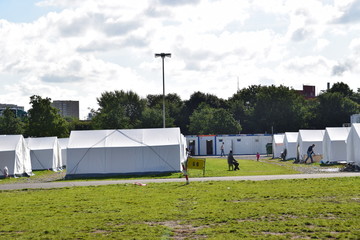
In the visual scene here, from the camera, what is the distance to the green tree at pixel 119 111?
278 feet

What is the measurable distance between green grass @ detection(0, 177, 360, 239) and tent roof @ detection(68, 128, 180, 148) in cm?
1375

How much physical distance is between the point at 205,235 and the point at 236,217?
2.32m

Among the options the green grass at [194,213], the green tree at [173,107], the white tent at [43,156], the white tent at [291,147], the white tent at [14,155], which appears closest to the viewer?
the green grass at [194,213]

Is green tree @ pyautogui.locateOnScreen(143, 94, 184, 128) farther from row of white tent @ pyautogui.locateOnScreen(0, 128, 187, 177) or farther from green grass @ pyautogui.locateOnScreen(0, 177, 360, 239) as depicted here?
green grass @ pyautogui.locateOnScreen(0, 177, 360, 239)

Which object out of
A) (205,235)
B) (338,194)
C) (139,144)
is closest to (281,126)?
(139,144)

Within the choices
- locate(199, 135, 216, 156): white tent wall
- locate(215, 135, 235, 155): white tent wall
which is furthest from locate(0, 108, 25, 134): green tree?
locate(215, 135, 235, 155): white tent wall

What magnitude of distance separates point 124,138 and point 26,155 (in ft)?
31.4

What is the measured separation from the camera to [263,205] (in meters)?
15.2

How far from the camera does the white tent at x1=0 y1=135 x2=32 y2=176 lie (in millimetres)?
37969

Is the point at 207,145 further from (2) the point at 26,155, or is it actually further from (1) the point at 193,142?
(2) the point at 26,155

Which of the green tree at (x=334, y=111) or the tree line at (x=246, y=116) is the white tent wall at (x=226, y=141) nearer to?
the tree line at (x=246, y=116)

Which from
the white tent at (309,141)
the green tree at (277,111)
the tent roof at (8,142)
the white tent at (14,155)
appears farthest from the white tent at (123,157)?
the green tree at (277,111)

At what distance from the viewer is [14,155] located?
125 feet

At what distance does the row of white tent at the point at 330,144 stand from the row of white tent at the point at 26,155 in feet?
75.1
